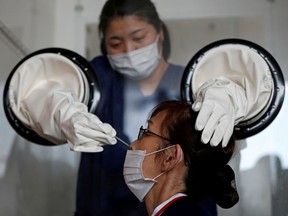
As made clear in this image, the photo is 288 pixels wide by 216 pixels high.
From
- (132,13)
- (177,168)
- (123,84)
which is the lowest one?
(177,168)

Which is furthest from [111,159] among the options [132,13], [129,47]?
[132,13]

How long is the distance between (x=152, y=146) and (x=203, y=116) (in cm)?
18

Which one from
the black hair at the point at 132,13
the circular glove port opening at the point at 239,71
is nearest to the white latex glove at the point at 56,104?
the black hair at the point at 132,13

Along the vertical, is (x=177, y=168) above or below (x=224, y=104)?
below

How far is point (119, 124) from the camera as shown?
1.58 meters

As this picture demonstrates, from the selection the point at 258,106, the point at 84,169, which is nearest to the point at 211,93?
the point at 258,106

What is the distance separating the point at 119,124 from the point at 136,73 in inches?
6.9

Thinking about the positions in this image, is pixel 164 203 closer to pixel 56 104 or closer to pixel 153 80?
pixel 56 104

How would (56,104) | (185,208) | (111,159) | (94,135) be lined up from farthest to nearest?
(111,159) < (56,104) < (94,135) < (185,208)

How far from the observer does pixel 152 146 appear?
1.24 meters

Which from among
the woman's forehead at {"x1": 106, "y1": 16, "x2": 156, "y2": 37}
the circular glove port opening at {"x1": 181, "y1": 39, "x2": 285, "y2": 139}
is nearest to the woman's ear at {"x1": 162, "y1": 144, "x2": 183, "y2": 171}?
the circular glove port opening at {"x1": 181, "y1": 39, "x2": 285, "y2": 139}

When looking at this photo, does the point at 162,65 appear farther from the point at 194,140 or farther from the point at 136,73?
the point at 194,140

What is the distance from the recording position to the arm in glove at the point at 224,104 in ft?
3.67

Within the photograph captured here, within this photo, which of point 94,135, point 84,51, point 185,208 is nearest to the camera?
point 185,208
